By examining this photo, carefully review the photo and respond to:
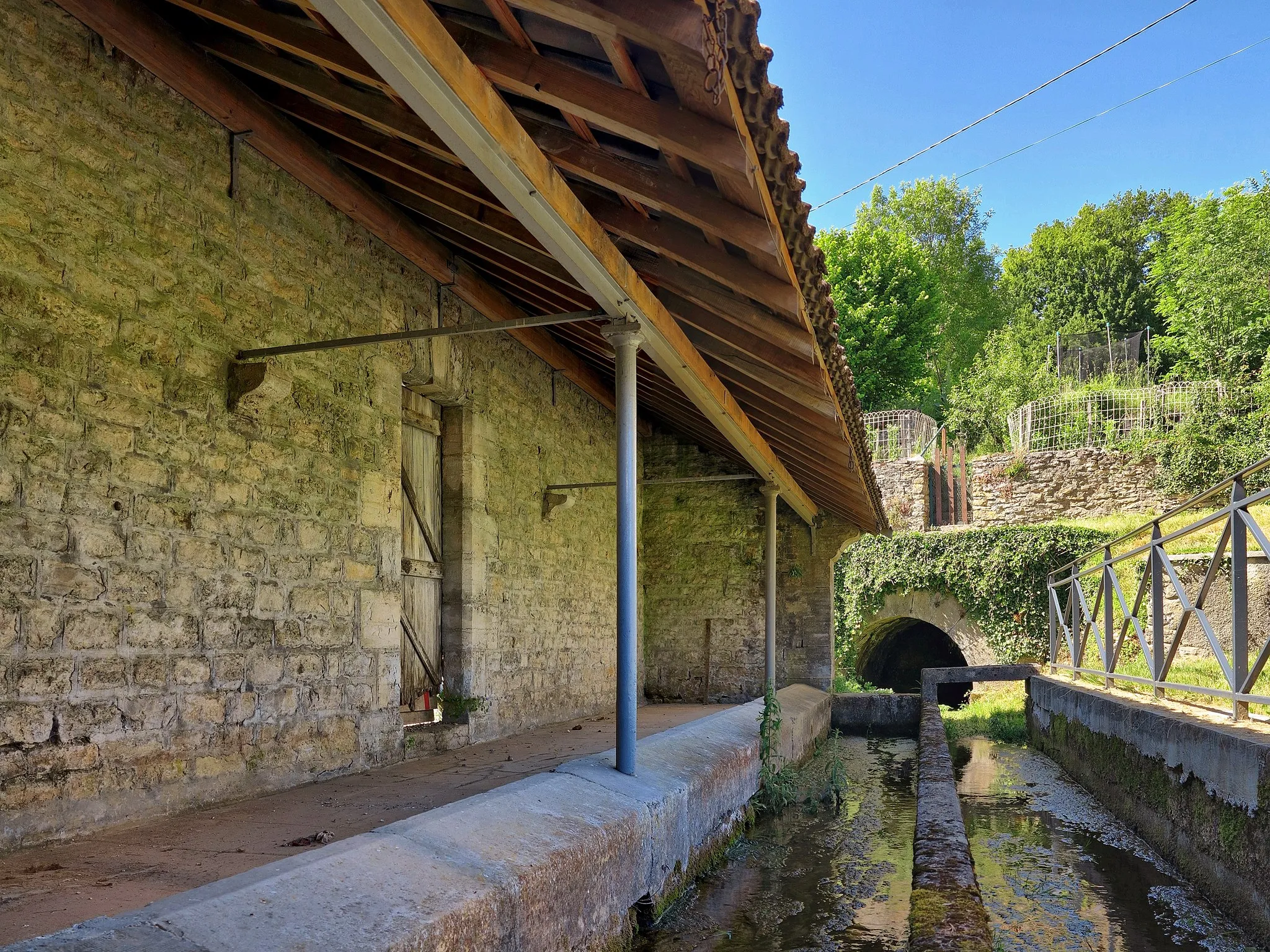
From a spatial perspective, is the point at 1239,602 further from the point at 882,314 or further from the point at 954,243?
the point at 954,243

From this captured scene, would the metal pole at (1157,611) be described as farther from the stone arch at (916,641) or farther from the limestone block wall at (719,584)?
the stone arch at (916,641)

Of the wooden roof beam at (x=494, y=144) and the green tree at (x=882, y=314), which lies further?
the green tree at (x=882, y=314)

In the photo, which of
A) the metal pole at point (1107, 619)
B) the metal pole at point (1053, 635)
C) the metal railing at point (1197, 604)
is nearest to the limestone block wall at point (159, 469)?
the metal railing at point (1197, 604)

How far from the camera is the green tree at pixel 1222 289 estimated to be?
20.7 meters

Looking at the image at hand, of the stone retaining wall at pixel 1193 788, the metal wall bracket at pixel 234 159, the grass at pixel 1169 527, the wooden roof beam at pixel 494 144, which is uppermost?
the metal wall bracket at pixel 234 159

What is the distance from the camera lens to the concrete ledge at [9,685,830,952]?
1934 millimetres

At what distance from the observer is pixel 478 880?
2471 millimetres

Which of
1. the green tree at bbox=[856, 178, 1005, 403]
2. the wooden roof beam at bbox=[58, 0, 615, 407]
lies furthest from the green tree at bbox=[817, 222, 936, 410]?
the wooden roof beam at bbox=[58, 0, 615, 407]

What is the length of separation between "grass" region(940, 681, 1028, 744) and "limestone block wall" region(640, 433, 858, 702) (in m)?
1.67

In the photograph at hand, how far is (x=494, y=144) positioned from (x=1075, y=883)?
3.96 meters

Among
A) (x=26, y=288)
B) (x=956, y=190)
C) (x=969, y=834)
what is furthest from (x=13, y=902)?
(x=956, y=190)

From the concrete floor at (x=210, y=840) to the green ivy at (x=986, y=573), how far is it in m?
10.6

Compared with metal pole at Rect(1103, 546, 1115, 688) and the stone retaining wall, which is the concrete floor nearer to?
the stone retaining wall

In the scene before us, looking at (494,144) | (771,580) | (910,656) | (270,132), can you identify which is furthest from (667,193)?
(910,656)
